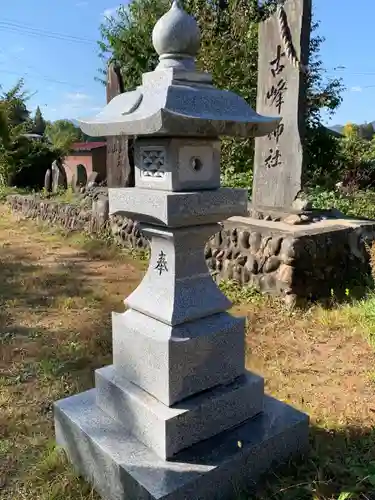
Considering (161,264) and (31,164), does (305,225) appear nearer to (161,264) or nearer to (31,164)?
(161,264)

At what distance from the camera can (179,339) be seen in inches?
77.2

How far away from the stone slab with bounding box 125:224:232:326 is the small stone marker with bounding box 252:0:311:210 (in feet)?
10.6

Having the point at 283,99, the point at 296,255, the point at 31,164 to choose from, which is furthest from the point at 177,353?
the point at 31,164

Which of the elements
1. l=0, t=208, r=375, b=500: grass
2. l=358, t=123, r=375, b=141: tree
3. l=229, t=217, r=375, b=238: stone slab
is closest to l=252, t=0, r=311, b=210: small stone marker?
l=229, t=217, r=375, b=238: stone slab

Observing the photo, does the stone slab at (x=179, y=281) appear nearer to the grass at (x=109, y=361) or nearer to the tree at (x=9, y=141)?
the grass at (x=109, y=361)

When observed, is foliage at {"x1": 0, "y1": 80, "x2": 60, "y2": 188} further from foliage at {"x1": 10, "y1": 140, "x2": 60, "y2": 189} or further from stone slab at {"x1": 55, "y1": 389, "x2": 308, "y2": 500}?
stone slab at {"x1": 55, "y1": 389, "x2": 308, "y2": 500}

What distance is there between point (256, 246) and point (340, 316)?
1.17 meters

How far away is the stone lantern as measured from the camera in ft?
6.10

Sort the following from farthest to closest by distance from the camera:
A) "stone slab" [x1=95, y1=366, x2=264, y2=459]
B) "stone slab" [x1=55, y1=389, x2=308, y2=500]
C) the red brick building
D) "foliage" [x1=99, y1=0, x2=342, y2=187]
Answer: the red brick building, "foliage" [x1=99, y1=0, x2=342, y2=187], "stone slab" [x1=95, y1=366, x2=264, y2=459], "stone slab" [x1=55, y1=389, x2=308, y2=500]

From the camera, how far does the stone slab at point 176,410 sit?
193 cm

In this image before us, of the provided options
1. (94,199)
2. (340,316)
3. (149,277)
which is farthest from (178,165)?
(94,199)

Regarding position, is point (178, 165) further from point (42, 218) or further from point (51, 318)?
point (42, 218)

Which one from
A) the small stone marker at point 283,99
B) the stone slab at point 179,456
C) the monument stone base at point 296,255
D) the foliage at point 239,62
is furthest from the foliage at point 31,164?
the stone slab at point 179,456

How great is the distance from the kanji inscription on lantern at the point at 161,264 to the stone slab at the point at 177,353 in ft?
0.78
